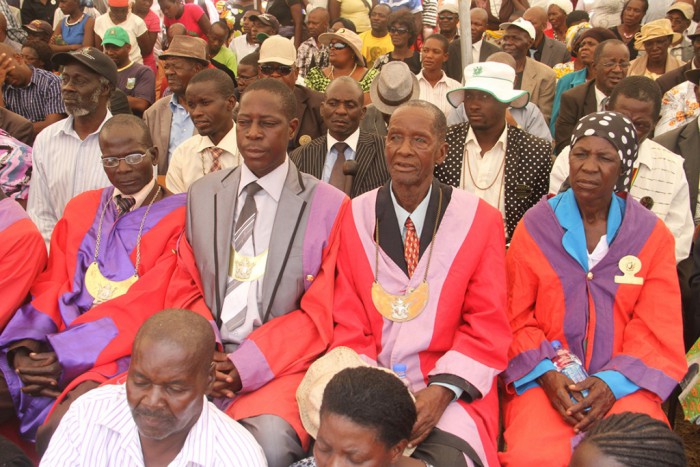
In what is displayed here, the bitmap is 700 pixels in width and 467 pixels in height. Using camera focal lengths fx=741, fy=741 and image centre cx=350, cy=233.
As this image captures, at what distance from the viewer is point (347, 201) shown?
372cm

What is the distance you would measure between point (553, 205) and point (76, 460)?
2417 mm

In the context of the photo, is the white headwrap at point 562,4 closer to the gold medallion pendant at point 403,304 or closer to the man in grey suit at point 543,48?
the man in grey suit at point 543,48

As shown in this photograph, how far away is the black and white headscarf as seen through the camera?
3.48 meters

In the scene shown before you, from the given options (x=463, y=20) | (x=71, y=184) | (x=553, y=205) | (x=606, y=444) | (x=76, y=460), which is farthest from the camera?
(x=463, y=20)

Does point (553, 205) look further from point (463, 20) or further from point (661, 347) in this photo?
point (463, 20)

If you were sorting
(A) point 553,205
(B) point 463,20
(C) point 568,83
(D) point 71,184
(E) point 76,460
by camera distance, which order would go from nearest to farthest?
(E) point 76,460
(A) point 553,205
(D) point 71,184
(B) point 463,20
(C) point 568,83

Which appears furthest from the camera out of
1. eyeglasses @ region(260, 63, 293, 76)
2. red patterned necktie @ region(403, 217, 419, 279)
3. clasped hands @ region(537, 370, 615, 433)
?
eyeglasses @ region(260, 63, 293, 76)

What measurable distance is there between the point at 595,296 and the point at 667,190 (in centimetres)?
133

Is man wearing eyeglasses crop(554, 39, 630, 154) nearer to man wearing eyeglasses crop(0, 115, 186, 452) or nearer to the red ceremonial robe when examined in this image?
the red ceremonial robe

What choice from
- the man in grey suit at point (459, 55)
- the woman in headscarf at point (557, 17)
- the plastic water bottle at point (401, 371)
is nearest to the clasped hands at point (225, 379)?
the plastic water bottle at point (401, 371)

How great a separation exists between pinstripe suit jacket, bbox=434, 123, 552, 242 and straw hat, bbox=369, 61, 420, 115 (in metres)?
1.41

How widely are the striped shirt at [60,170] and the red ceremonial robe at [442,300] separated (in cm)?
204

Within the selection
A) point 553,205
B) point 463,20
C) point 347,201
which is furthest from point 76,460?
point 463,20

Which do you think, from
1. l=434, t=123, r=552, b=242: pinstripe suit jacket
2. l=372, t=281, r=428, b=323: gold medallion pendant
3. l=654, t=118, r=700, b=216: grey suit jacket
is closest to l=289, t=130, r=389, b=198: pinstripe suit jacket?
l=434, t=123, r=552, b=242: pinstripe suit jacket
